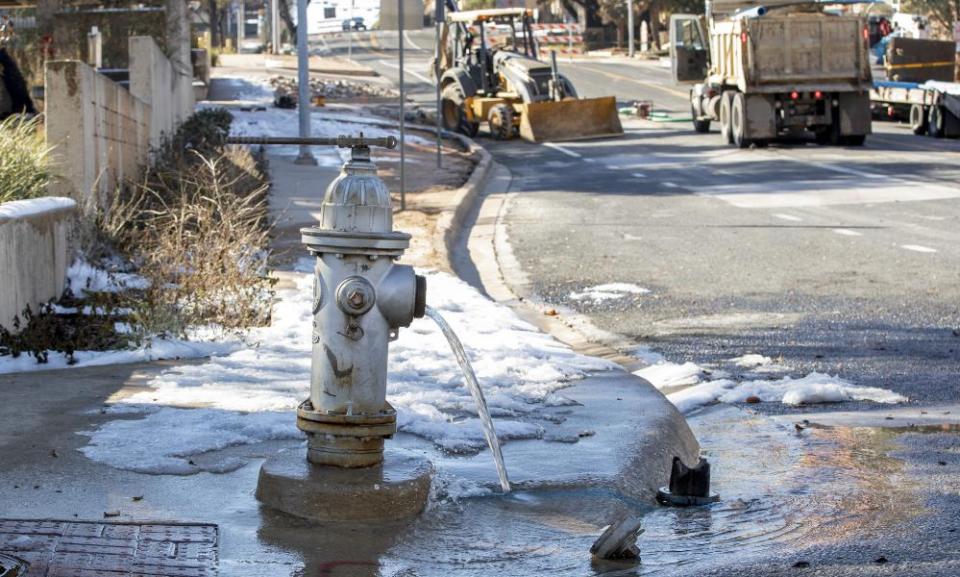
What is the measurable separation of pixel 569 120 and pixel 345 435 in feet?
86.4

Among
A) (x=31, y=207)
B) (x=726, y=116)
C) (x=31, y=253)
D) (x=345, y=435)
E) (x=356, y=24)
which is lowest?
(x=345, y=435)

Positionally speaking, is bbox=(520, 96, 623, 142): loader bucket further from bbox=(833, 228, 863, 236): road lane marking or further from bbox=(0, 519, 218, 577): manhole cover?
bbox=(0, 519, 218, 577): manhole cover

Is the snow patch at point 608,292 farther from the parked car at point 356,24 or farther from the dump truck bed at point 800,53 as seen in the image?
the parked car at point 356,24

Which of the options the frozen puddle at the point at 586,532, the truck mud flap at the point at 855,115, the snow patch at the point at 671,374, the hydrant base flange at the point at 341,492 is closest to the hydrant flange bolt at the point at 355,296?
the hydrant base flange at the point at 341,492

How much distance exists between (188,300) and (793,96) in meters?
20.6

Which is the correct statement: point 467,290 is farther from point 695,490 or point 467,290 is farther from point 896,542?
point 896,542

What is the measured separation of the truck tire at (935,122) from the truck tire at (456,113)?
9.93 meters

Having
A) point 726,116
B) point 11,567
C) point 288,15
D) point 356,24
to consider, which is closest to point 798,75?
point 726,116

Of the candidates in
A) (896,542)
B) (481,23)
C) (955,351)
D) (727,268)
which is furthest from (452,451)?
(481,23)

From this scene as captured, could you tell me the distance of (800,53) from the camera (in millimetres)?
27250

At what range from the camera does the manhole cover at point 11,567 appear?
388 cm

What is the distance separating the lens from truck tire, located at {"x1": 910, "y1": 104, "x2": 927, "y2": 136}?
101 feet

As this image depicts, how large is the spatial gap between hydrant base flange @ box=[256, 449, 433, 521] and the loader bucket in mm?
25928

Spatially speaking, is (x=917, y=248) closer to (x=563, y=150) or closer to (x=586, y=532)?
(x=586, y=532)
